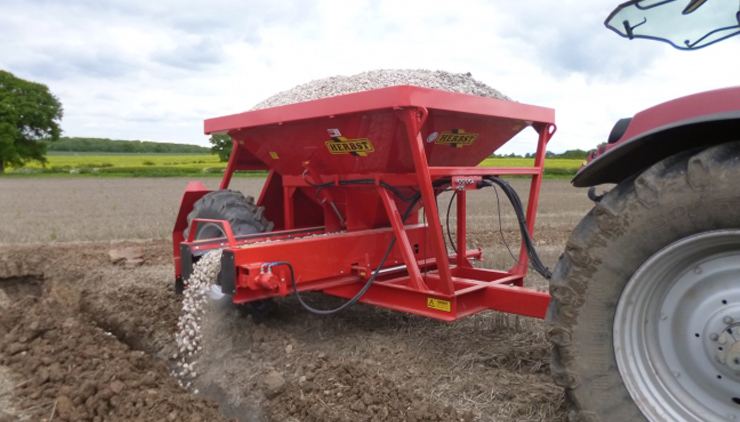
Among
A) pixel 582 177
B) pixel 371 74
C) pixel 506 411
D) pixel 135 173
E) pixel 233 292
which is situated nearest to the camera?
pixel 582 177

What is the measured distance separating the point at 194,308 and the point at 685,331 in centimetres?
304

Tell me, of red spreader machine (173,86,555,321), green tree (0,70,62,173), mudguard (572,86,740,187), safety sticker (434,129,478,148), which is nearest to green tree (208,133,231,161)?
red spreader machine (173,86,555,321)

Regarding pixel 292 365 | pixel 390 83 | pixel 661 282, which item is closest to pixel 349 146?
pixel 390 83

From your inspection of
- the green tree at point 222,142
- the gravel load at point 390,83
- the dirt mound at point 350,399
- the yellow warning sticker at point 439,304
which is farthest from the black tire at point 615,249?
the green tree at point 222,142

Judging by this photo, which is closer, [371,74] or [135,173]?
[371,74]

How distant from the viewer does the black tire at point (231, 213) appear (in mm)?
4996

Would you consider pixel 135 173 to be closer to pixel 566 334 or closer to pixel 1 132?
pixel 1 132

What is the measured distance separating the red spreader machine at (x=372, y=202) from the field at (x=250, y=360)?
33 cm

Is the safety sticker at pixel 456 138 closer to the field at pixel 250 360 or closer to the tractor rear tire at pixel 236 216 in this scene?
the field at pixel 250 360

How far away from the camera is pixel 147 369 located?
13.6 ft

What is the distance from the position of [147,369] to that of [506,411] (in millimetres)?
2484

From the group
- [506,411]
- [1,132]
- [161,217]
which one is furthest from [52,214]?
[1,132]

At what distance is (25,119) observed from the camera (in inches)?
1903

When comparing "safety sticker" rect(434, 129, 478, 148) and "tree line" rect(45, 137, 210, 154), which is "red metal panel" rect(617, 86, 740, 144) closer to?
"safety sticker" rect(434, 129, 478, 148)
